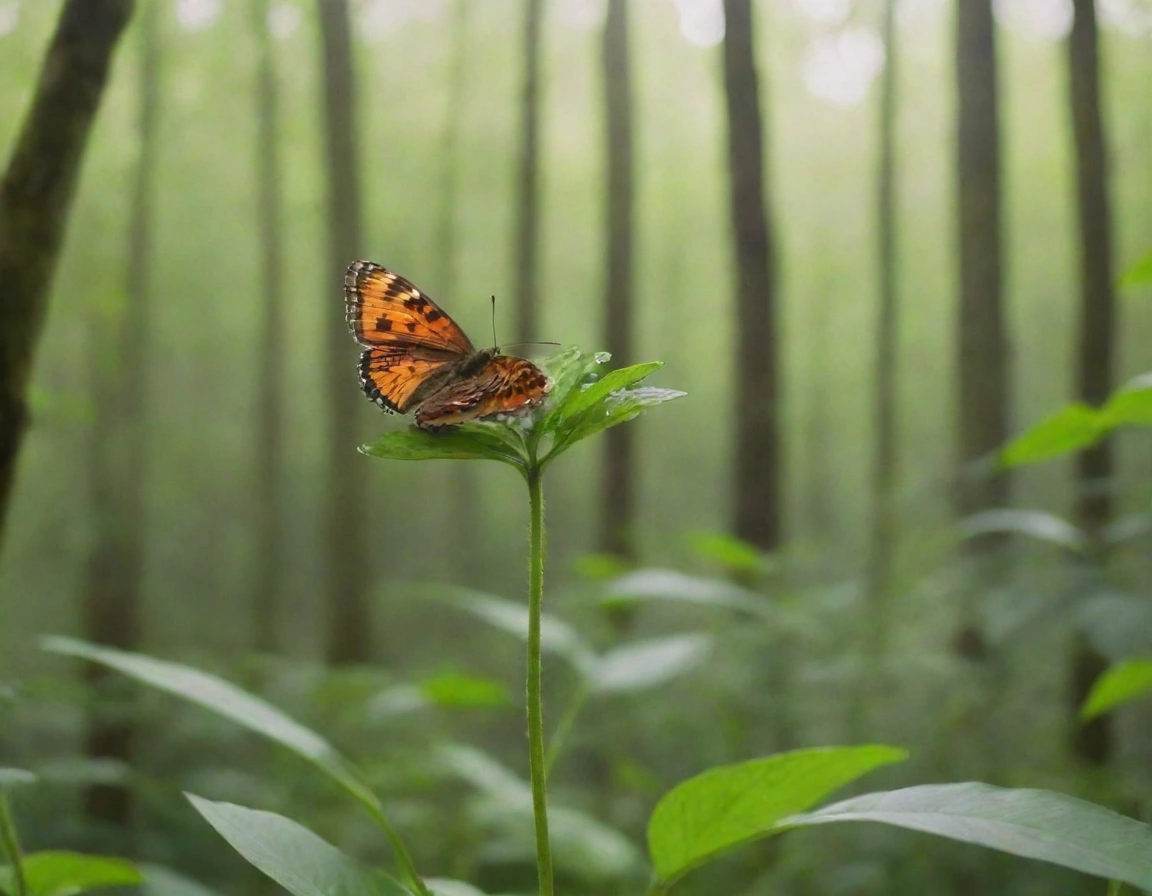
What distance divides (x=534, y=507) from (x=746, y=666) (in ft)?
9.90

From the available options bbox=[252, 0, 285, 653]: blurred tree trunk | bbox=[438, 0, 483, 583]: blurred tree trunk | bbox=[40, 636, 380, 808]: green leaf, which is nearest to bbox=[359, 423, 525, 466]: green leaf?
bbox=[40, 636, 380, 808]: green leaf

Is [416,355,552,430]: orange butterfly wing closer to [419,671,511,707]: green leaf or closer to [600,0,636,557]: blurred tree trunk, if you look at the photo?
[419,671,511,707]: green leaf

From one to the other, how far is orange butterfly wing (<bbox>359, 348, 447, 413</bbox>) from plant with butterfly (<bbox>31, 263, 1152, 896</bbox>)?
33cm

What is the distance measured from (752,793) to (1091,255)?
5803mm

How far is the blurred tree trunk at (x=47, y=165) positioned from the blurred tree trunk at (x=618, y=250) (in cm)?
646

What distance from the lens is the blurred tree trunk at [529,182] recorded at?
9.35 meters

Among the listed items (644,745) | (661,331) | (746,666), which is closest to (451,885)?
(746,666)

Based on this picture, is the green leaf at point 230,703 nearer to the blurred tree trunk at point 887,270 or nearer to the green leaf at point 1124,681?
the green leaf at point 1124,681

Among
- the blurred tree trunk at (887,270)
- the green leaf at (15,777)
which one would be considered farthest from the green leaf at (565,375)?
the blurred tree trunk at (887,270)

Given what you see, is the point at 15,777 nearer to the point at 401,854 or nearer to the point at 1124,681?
the point at 401,854

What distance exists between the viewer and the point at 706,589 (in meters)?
1.66

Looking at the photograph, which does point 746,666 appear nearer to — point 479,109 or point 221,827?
point 221,827

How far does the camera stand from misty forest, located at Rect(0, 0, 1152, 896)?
1.15 meters

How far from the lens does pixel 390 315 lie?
4.37ft
